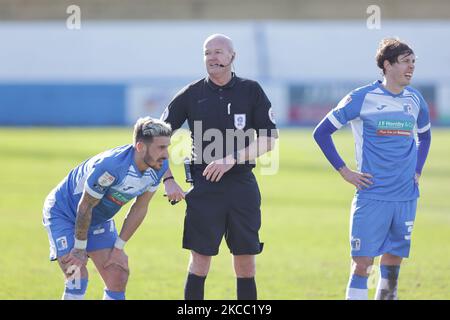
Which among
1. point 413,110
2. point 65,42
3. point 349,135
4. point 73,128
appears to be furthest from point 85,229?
point 65,42

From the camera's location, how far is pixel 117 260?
7.54 m

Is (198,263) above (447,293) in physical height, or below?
above

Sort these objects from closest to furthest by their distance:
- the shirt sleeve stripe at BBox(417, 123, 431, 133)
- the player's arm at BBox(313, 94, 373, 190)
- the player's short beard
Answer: the player's short beard → the player's arm at BBox(313, 94, 373, 190) → the shirt sleeve stripe at BBox(417, 123, 431, 133)

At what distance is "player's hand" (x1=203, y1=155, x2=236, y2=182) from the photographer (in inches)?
297

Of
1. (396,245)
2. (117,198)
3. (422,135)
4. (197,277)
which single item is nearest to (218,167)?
(117,198)

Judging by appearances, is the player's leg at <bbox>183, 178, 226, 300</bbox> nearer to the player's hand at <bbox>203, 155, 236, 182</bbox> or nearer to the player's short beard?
the player's hand at <bbox>203, 155, 236, 182</bbox>

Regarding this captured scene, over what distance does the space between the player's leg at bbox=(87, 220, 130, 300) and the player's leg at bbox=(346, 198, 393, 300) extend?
6.25 ft

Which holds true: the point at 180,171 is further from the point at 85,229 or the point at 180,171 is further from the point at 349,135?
the point at 85,229

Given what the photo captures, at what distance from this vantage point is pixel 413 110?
7.81 metres

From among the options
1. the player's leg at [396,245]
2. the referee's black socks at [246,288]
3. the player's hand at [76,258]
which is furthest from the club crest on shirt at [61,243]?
the player's leg at [396,245]

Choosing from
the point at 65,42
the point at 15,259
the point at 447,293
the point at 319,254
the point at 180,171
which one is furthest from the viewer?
the point at 65,42

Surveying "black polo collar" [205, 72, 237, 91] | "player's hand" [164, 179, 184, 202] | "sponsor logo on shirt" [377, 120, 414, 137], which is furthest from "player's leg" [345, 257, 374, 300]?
"black polo collar" [205, 72, 237, 91]

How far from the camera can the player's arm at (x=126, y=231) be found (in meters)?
7.55

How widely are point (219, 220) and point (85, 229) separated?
121 centimetres
